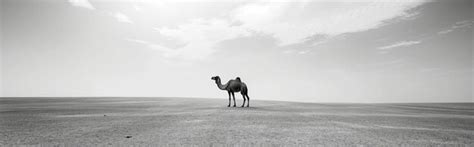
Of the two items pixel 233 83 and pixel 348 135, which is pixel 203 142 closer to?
pixel 348 135

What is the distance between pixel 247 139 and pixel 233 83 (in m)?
11.1

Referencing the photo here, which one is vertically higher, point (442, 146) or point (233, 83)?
point (233, 83)

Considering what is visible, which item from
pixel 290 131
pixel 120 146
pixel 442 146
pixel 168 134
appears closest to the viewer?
pixel 120 146

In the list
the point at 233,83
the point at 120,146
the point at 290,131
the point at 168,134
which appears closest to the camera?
the point at 120,146

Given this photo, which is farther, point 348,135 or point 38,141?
point 348,135

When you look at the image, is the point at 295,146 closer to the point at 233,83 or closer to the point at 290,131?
the point at 290,131

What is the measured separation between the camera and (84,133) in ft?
21.1

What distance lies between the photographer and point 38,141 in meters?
5.40

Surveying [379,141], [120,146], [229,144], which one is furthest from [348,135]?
[120,146]

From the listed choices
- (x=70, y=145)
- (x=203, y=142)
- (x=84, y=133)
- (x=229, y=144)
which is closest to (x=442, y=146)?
(x=229, y=144)

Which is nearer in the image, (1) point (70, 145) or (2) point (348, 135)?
(1) point (70, 145)

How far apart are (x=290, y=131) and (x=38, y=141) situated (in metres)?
6.96

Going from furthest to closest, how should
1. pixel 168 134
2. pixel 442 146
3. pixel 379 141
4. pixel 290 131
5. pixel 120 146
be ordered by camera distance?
pixel 290 131
pixel 168 134
pixel 379 141
pixel 442 146
pixel 120 146

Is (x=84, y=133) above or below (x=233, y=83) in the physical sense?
below
